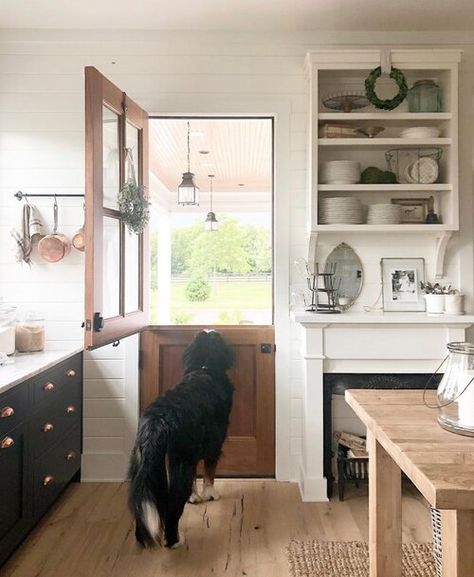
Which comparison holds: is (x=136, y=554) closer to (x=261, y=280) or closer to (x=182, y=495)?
(x=182, y=495)

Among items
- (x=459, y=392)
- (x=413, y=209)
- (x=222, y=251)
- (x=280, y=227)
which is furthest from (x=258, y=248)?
(x=459, y=392)

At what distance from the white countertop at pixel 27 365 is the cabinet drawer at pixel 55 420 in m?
0.21

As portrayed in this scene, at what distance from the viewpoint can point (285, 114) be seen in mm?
3285

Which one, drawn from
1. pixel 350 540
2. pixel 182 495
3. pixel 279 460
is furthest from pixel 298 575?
pixel 279 460

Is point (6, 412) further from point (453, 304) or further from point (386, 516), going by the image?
point (453, 304)

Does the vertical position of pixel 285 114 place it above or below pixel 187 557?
above

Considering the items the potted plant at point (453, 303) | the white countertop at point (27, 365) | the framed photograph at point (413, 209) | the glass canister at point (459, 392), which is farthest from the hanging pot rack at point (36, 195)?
the glass canister at point (459, 392)

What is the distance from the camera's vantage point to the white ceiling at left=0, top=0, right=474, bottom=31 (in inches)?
116

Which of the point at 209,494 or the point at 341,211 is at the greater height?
the point at 341,211

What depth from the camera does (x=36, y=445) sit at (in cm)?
252

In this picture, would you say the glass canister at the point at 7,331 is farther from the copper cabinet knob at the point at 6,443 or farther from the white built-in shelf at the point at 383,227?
the white built-in shelf at the point at 383,227

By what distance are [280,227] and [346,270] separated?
513 millimetres

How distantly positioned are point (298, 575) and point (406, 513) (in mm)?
918

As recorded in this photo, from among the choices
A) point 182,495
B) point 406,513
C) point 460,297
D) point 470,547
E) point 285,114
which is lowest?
point 406,513
